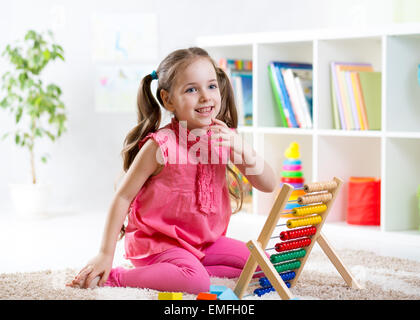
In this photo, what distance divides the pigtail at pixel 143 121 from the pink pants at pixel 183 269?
296mm

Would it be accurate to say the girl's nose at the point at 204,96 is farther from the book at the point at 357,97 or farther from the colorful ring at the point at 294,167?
the colorful ring at the point at 294,167

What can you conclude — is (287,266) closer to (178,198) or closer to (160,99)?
(178,198)

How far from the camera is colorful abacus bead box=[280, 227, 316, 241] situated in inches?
68.8

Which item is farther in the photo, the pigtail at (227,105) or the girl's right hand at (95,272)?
the pigtail at (227,105)

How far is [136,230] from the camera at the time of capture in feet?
6.30

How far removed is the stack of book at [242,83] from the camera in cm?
313

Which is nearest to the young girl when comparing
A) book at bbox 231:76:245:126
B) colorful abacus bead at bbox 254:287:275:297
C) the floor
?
colorful abacus bead at bbox 254:287:275:297

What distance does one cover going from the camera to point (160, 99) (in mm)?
1919

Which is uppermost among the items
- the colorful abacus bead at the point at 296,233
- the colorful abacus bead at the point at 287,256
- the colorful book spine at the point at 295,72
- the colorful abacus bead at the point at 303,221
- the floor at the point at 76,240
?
the colorful book spine at the point at 295,72

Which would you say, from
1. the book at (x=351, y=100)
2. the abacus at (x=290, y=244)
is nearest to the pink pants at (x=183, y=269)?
the abacus at (x=290, y=244)

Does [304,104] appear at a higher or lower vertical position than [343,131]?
higher

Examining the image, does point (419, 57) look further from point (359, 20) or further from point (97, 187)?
point (97, 187)

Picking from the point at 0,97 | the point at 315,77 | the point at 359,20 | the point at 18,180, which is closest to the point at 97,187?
the point at 18,180

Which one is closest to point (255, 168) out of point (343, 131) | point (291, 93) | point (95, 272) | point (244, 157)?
point (244, 157)
